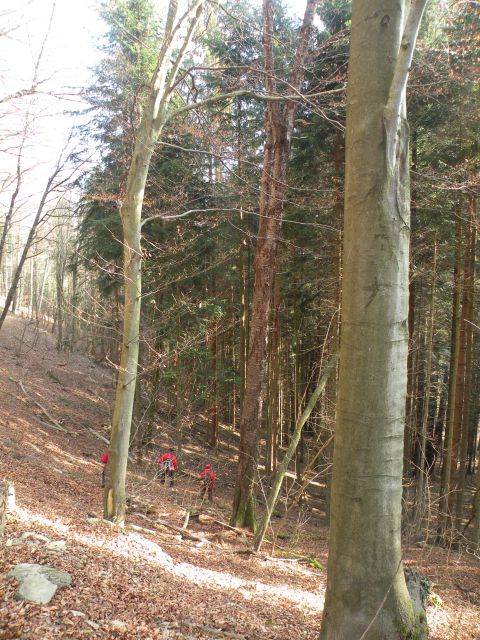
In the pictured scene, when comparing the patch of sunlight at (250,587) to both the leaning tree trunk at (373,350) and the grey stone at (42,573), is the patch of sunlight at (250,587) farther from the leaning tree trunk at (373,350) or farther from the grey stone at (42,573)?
the leaning tree trunk at (373,350)

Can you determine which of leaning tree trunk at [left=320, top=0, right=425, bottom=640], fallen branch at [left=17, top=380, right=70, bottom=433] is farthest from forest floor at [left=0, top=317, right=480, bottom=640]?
leaning tree trunk at [left=320, top=0, right=425, bottom=640]

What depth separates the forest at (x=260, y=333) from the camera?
2.77m

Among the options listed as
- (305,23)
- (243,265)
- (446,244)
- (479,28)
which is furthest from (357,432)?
(243,265)

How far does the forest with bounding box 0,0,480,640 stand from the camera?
2768 millimetres

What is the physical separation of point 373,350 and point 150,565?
4400 mm

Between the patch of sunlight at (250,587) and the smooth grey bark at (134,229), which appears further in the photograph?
the smooth grey bark at (134,229)

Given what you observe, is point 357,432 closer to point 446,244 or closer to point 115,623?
point 115,623

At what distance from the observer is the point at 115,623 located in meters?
3.56

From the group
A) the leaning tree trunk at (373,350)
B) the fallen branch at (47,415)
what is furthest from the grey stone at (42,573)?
the fallen branch at (47,415)

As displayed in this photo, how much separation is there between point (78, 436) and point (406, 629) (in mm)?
15071

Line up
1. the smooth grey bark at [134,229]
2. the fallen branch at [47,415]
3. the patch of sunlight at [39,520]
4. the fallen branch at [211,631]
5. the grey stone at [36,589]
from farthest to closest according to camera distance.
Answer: the fallen branch at [47,415] < the smooth grey bark at [134,229] < the patch of sunlight at [39,520] < the fallen branch at [211,631] < the grey stone at [36,589]

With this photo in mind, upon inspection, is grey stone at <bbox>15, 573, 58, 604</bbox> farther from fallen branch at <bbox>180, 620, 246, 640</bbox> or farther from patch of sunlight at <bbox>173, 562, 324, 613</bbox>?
patch of sunlight at <bbox>173, 562, 324, 613</bbox>

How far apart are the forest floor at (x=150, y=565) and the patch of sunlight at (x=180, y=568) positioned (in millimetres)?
25

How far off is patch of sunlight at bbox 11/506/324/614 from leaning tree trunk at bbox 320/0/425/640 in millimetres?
3104
